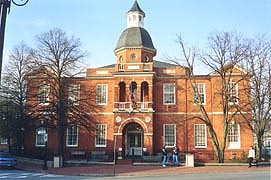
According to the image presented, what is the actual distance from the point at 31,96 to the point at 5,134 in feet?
18.4

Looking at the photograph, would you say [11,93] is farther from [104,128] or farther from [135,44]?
[135,44]

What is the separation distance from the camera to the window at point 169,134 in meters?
39.7

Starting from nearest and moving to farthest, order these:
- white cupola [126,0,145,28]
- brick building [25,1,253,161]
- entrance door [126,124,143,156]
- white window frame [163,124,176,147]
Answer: brick building [25,1,253,161] < white window frame [163,124,176,147] < entrance door [126,124,143,156] < white cupola [126,0,145,28]

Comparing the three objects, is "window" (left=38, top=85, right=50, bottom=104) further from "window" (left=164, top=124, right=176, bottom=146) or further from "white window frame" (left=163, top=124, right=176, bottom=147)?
"window" (left=164, top=124, right=176, bottom=146)

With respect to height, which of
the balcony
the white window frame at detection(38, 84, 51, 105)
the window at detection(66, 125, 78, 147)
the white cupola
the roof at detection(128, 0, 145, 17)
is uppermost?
the roof at detection(128, 0, 145, 17)

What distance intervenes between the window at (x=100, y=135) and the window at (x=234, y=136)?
45.9 feet

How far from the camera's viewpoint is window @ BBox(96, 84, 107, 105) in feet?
136

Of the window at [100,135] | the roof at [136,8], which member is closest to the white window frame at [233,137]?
the window at [100,135]

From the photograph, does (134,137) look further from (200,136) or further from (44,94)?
(44,94)

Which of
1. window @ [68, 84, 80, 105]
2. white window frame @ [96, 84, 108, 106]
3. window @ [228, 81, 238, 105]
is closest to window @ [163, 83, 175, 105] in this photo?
window @ [228, 81, 238, 105]

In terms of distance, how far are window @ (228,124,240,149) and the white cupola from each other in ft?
55.5

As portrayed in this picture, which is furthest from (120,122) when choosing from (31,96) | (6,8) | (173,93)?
(6,8)

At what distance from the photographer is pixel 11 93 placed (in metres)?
35.6

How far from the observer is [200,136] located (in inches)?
1560
